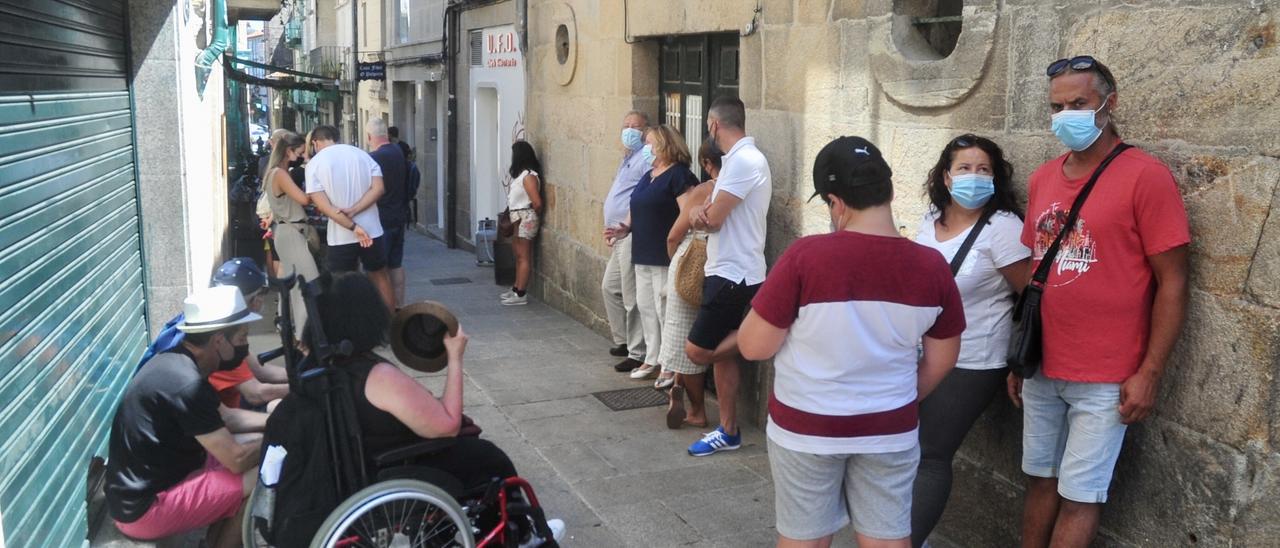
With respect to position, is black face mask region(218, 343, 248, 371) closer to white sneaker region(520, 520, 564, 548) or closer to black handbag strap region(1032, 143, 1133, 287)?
white sneaker region(520, 520, 564, 548)

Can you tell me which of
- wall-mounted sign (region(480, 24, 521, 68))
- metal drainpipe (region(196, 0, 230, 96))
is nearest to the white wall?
wall-mounted sign (region(480, 24, 521, 68))

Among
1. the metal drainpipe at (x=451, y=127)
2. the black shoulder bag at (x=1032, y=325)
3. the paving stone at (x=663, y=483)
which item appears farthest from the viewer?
the metal drainpipe at (x=451, y=127)

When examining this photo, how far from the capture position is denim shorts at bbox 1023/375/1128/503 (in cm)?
339

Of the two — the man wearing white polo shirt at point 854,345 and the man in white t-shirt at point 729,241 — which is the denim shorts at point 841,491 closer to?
the man wearing white polo shirt at point 854,345

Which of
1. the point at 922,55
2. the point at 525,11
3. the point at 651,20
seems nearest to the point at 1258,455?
the point at 922,55

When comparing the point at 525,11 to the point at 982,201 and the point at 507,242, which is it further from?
the point at 982,201

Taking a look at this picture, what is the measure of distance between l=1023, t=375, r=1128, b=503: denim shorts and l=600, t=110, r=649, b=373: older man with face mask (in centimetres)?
386

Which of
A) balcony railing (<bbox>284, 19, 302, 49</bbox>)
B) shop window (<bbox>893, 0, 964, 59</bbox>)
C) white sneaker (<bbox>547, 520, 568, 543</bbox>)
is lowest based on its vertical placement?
white sneaker (<bbox>547, 520, 568, 543</bbox>)

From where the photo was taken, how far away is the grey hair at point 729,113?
5434mm

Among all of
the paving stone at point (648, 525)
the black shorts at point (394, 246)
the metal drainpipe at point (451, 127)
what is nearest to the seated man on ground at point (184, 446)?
the paving stone at point (648, 525)

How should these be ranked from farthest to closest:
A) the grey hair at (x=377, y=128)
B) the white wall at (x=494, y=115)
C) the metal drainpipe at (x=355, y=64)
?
1. the metal drainpipe at (x=355, y=64)
2. the white wall at (x=494, y=115)
3. the grey hair at (x=377, y=128)

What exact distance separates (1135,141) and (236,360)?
10.7 feet

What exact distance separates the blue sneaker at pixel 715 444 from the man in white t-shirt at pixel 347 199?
3218 millimetres

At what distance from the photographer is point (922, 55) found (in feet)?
15.3
